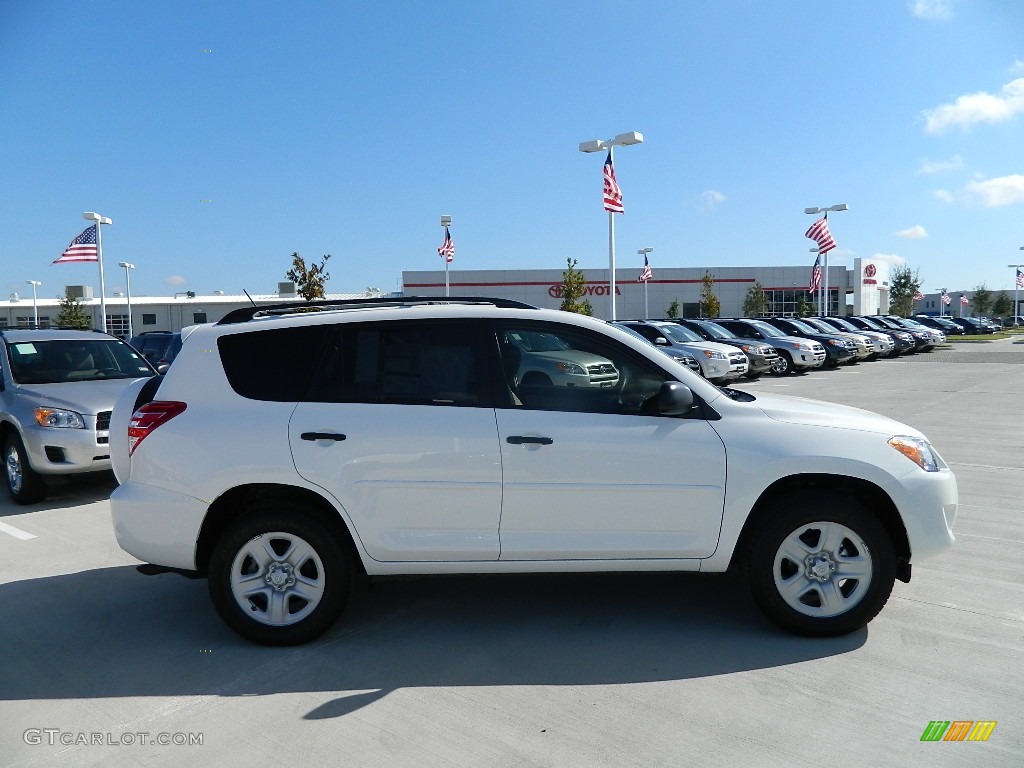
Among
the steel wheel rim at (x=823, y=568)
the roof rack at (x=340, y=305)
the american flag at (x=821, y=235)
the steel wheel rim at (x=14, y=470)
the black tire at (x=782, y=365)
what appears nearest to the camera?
the steel wheel rim at (x=823, y=568)

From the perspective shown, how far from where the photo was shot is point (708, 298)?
5869 centimetres

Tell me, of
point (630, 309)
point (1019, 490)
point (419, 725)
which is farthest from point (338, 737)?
point (630, 309)

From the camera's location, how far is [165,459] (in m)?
4.32

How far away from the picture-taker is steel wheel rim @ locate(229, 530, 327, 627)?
4289mm

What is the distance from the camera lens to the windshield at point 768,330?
25.4 metres

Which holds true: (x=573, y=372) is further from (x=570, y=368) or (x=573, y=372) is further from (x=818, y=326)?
(x=818, y=326)

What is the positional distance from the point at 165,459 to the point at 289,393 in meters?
0.74

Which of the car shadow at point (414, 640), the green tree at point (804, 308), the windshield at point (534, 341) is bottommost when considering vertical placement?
the car shadow at point (414, 640)

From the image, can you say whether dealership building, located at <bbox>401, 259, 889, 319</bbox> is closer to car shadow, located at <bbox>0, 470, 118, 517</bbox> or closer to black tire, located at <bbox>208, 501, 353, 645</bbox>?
car shadow, located at <bbox>0, 470, 118, 517</bbox>

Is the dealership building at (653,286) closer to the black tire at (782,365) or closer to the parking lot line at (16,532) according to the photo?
the black tire at (782,365)

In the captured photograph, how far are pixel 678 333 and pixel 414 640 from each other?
1835 centimetres

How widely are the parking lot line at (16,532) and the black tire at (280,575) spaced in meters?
3.33

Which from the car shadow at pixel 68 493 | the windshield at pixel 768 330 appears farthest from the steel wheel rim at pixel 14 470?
the windshield at pixel 768 330

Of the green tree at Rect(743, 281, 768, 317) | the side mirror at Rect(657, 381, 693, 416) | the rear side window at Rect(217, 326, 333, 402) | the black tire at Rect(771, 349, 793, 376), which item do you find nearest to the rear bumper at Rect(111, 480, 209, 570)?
the rear side window at Rect(217, 326, 333, 402)
